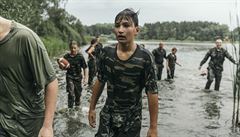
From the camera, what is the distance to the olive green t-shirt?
358cm

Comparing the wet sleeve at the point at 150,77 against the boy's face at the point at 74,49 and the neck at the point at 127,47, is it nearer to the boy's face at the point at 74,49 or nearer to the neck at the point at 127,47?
the neck at the point at 127,47

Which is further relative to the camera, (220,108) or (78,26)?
(78,26)

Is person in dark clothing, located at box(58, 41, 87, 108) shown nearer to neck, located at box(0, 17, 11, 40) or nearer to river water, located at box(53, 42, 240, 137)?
river water, located at box(53, 42, 240, 137)

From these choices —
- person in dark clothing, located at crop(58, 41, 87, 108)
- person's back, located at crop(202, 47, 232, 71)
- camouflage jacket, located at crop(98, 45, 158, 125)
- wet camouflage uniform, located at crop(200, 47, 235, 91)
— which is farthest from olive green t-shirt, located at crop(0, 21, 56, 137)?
person's back, located at crop(202, 47, 232, 71)

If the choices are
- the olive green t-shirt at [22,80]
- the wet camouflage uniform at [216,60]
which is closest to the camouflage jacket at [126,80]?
the olive green t-shirt at [22,80]

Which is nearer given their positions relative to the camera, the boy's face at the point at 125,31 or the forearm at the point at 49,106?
the forearm at the point at 49,106

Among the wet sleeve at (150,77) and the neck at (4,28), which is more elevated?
the neck at (4,28)

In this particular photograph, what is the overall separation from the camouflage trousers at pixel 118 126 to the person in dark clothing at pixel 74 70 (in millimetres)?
7457

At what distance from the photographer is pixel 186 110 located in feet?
50.5

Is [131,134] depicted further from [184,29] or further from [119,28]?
[184,29]

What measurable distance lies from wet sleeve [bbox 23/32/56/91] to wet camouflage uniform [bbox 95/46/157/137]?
128 cm

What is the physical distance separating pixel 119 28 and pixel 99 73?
1.92ft

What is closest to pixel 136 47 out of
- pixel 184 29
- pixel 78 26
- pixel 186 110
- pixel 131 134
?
pixel 131 134

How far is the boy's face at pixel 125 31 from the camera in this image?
4867 millimetres
